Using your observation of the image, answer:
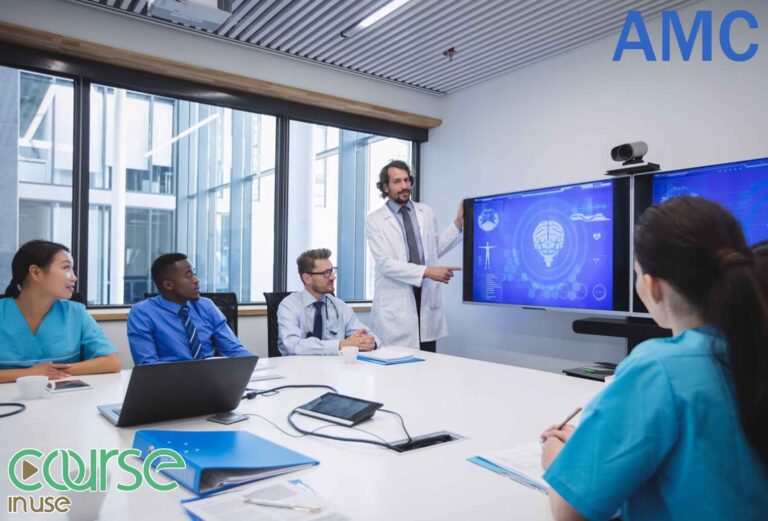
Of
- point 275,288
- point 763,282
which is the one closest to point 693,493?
point 763,282

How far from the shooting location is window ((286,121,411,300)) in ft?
15.1

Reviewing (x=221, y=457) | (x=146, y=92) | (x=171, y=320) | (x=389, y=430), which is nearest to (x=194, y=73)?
(x=146, y=92)

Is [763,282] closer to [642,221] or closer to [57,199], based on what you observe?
[642,221]

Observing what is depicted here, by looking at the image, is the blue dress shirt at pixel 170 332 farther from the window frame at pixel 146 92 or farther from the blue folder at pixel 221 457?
the window frame at pixel 146 92

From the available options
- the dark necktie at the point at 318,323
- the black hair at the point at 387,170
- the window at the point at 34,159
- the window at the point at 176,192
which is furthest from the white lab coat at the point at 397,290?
the window at the point at 34,159

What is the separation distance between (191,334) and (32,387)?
90 centimetres

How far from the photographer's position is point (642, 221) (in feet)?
3.01

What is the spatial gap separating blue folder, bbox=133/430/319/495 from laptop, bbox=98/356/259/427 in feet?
0.50

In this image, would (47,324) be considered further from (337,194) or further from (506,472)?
(337,194)

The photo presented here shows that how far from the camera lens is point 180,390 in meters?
1.42

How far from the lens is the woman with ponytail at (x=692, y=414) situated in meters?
0.78

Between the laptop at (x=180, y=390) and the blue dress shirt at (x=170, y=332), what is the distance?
2.91ft

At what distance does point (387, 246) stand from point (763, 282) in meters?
3.09

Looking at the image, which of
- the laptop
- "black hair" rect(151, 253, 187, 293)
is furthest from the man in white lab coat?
the laptop
